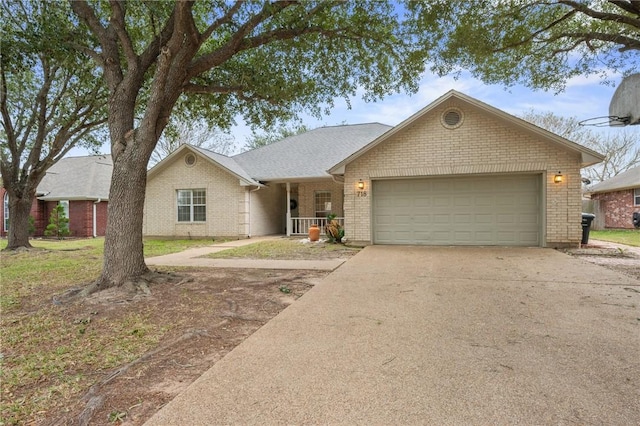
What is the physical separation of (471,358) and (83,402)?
2949 millimetres

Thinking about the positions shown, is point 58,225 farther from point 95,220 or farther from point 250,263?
point 250,263

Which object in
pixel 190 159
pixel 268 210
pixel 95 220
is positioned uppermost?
pixel 190 159

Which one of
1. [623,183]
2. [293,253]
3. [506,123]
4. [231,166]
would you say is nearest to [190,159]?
[231,166]

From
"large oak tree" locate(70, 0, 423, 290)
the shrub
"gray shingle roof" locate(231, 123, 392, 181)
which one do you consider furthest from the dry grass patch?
the shrub

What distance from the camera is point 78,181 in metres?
20.8

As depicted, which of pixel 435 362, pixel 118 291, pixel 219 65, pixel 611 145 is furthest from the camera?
pixel 611 145

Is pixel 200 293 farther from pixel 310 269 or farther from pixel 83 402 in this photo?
pixel 83 402

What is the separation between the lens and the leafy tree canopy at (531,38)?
293 inches

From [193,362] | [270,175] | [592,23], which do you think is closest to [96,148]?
[270,175]

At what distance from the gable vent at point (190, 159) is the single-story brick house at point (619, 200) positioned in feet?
76.0

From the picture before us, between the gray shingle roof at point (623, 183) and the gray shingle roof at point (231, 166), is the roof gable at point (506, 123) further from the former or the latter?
the gray shingle roof at point (623, 183)

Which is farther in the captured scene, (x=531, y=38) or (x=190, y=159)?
(x=190, y=159)

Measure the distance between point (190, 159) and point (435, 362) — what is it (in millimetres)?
15465

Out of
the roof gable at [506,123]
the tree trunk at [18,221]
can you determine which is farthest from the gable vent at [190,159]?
the roof gable at [506,123]
